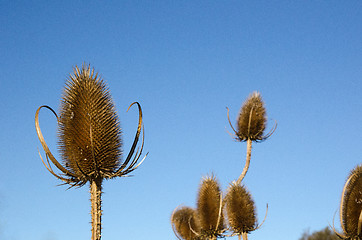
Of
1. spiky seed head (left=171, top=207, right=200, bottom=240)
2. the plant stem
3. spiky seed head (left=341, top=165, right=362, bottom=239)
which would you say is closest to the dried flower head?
spiky seed head (left=341, top=165, right=362, bottom=239)

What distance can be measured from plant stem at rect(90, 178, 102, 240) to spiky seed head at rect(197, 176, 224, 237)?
7.32 metres

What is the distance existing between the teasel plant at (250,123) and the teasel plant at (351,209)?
181 inches

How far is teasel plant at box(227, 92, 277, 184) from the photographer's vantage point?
1661 cm

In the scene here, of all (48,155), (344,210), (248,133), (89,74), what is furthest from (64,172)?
(248,133)

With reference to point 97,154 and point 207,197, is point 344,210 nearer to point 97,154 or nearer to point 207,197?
point 207,197

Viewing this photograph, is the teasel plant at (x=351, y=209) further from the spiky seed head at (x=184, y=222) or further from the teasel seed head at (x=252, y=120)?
the spiky seed head at (x=184, y=222)

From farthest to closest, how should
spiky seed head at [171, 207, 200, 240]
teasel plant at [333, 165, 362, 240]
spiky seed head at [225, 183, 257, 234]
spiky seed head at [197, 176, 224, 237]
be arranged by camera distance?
spiky seed head at [171, 207, 200, 240]
spiky seed head at [197, 176, 224, 237]
spiky seed head at [225, 183, 257, 234]
teasel plant at [333, 165, 362, 240]

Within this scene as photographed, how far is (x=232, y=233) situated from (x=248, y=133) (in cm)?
375

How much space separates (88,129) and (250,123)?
10.1 meters

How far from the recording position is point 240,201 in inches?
551

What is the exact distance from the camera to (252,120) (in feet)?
54.5

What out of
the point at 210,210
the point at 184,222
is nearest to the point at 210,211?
the point at 210,210

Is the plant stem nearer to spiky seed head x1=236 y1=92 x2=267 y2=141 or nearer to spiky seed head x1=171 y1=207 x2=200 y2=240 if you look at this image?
spiky seed head x1=236 y1=92 x2=267 y2=141

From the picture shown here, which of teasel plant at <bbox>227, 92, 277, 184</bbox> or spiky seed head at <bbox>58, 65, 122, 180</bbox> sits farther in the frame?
teasel plant at <bbox>227, 92, 277, 184</bbox>
